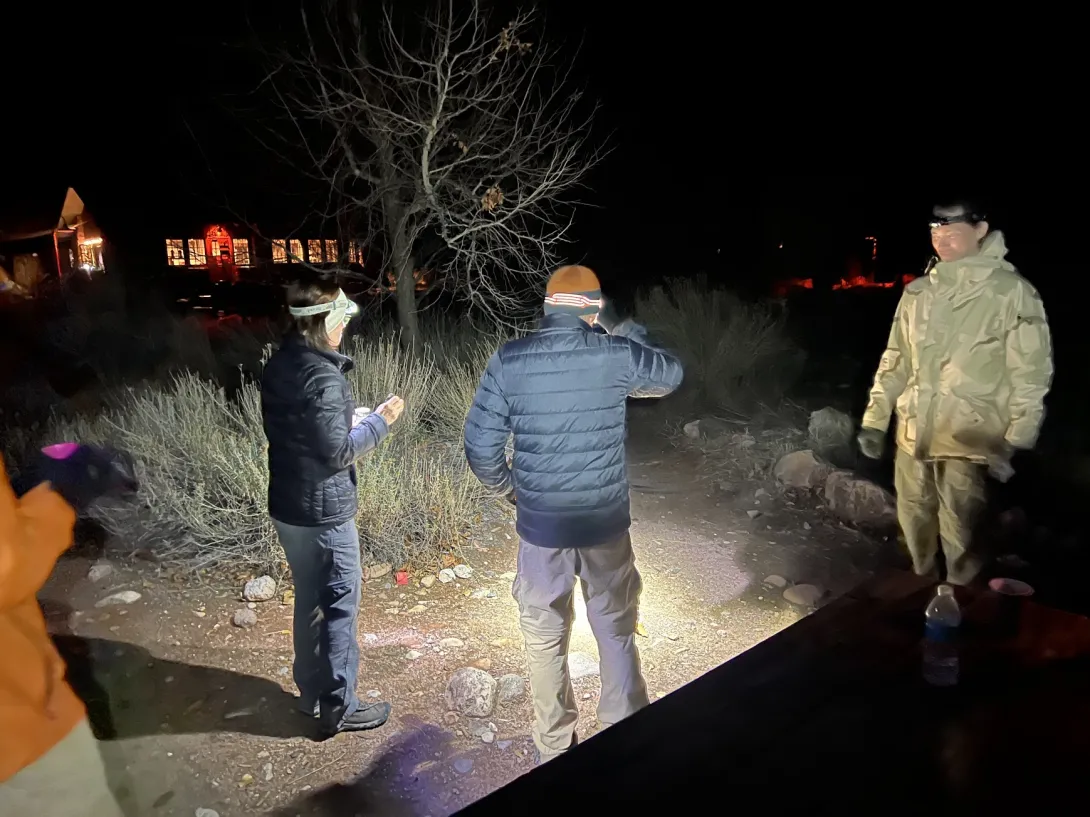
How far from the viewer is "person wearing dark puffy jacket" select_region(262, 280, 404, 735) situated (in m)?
2.73

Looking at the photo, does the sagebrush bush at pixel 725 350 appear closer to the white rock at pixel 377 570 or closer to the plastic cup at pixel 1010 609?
the white rock at pixel 377 570

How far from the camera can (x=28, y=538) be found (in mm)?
1413

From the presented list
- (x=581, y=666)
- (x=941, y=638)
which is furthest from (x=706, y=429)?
(x=941, y=638)

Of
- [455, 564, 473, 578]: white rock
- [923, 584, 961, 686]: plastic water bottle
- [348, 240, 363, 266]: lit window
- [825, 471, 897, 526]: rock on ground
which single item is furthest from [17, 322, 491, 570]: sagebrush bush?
[348, 240, 363, 266]: lit window

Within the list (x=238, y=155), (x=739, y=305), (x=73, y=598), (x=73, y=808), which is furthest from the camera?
(x=739, y=305)

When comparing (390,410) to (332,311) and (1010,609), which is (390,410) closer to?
(332,311)

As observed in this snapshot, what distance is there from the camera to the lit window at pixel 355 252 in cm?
895

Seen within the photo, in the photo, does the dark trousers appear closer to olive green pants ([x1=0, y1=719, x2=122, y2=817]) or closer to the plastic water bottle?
olive green pants ([x1=0, y1=719, x2=122, y2=817])

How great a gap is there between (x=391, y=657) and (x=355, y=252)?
682cm

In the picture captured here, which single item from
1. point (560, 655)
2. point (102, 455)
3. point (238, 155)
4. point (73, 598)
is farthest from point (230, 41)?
point (560, 655)

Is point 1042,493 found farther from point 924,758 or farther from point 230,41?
point 230,41

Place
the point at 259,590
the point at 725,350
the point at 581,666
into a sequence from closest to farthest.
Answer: the point at 581,666
the point at 259,590
the point at 725,350

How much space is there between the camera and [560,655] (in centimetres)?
275

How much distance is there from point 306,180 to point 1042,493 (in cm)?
861
